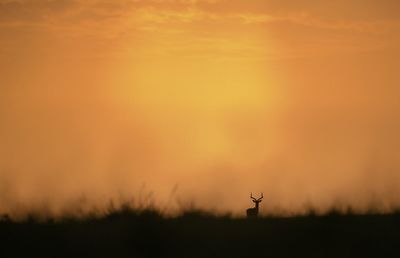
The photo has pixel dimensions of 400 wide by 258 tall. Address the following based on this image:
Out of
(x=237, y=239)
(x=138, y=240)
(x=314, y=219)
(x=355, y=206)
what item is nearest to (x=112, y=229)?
(x=138, y=240)

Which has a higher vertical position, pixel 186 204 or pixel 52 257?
pixel 186 204

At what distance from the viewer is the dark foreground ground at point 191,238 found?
68.7 ft

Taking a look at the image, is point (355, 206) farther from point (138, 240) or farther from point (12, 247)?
point (12, 247)

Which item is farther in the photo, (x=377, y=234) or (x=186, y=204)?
(x=186, y=204)

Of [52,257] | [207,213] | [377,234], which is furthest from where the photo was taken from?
[207,213]

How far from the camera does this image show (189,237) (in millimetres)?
21672

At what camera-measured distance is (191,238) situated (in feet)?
71.0

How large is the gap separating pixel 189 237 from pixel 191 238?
53mm

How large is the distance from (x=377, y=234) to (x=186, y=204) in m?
4.92

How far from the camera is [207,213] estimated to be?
24578 millimetres

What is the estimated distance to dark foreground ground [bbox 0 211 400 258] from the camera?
20938 millimetres

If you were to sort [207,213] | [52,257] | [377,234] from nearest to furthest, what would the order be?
[52,257] → [377,234] → [207,213]

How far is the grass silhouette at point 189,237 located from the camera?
20938 mm

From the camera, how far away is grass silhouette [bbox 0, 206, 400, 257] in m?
20.9
